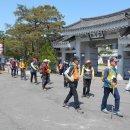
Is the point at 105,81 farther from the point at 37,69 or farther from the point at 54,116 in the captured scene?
the point at 37,69

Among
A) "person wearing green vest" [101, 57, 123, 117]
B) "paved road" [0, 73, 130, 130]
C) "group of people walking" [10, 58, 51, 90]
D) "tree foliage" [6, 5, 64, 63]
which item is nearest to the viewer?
"paved road" [0, 73, 130, 130]

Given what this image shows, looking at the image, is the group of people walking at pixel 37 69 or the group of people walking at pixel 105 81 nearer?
the group of people walking at pixel 105 81

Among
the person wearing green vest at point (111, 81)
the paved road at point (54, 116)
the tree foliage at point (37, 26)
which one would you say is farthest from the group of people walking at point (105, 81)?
the tree foliage at point (37, 26)

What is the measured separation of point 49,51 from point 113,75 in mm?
27410

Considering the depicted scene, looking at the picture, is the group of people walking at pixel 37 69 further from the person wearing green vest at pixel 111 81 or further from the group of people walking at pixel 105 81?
the person wearing green vest at pixel 111 81

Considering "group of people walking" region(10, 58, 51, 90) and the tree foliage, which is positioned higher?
the tree foliage

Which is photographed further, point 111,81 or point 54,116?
point 111,81

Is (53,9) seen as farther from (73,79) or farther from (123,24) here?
(73,79)

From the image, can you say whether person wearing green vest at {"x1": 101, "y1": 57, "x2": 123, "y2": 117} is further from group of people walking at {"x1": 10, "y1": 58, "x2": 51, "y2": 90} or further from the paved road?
group of people walking at {"x1": 10, "y1": 58, "x2": 51, "y2": 90}

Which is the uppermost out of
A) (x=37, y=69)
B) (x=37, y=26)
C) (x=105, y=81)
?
(x=37, y=26)

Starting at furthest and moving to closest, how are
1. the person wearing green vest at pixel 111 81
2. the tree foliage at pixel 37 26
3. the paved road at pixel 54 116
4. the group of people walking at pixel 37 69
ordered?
the tree foliage at pixel 37 26, the group of people walking at pixel 37 69, the person wearing green vest at pixel 111 81, the paved road at pixel 54 116

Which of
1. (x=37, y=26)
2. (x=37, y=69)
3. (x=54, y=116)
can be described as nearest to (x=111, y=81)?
(x=54, y=116)

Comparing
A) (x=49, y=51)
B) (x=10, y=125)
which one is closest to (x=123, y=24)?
(x=49, y=51)

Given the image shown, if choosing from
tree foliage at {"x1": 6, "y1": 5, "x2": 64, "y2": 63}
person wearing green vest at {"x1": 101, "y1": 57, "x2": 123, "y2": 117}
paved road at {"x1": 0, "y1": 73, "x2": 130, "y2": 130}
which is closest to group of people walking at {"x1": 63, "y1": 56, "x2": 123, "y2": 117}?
person wearing green vest at {"x1": 101, "y1": 57, "x2": 123, "y2": 117}
